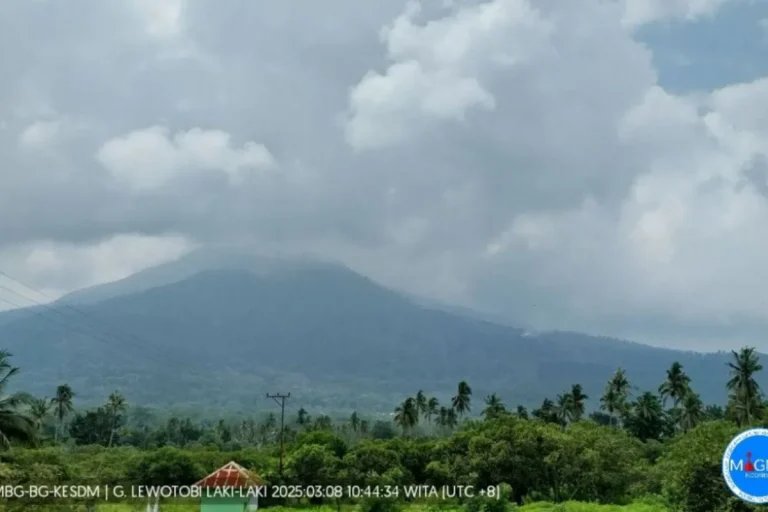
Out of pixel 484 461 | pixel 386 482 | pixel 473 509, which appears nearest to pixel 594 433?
pixel 484 461

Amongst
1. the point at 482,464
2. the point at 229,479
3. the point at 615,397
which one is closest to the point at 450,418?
the point at 615,397

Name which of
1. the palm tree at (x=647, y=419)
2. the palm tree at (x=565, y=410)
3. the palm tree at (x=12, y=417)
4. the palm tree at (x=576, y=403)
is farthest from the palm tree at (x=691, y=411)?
the palm tree at (x=12, y=417)

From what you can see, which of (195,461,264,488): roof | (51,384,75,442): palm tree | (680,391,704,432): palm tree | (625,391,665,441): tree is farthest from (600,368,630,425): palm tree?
(51,384,75,442): palm tree

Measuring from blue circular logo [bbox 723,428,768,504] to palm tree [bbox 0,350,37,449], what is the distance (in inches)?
807

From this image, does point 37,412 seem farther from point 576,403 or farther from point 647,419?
point 647,419

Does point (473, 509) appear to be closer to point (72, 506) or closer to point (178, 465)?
point (72, 506)

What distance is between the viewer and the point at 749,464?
16938 mm

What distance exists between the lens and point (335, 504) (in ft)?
131

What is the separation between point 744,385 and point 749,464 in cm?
4033

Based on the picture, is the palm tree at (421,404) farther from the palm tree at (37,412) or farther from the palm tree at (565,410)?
the palm tree at (37,412)

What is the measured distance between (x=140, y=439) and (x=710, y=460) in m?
78.1

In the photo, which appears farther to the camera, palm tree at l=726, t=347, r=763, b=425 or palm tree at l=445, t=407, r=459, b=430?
palm tree at l=445, t=407, r=459, b=430

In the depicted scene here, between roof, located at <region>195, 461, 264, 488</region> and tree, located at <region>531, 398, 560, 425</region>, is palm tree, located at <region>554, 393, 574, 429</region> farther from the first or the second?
roof, located at <region>195, 461, 264, 488</region>

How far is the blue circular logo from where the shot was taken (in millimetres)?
16641
